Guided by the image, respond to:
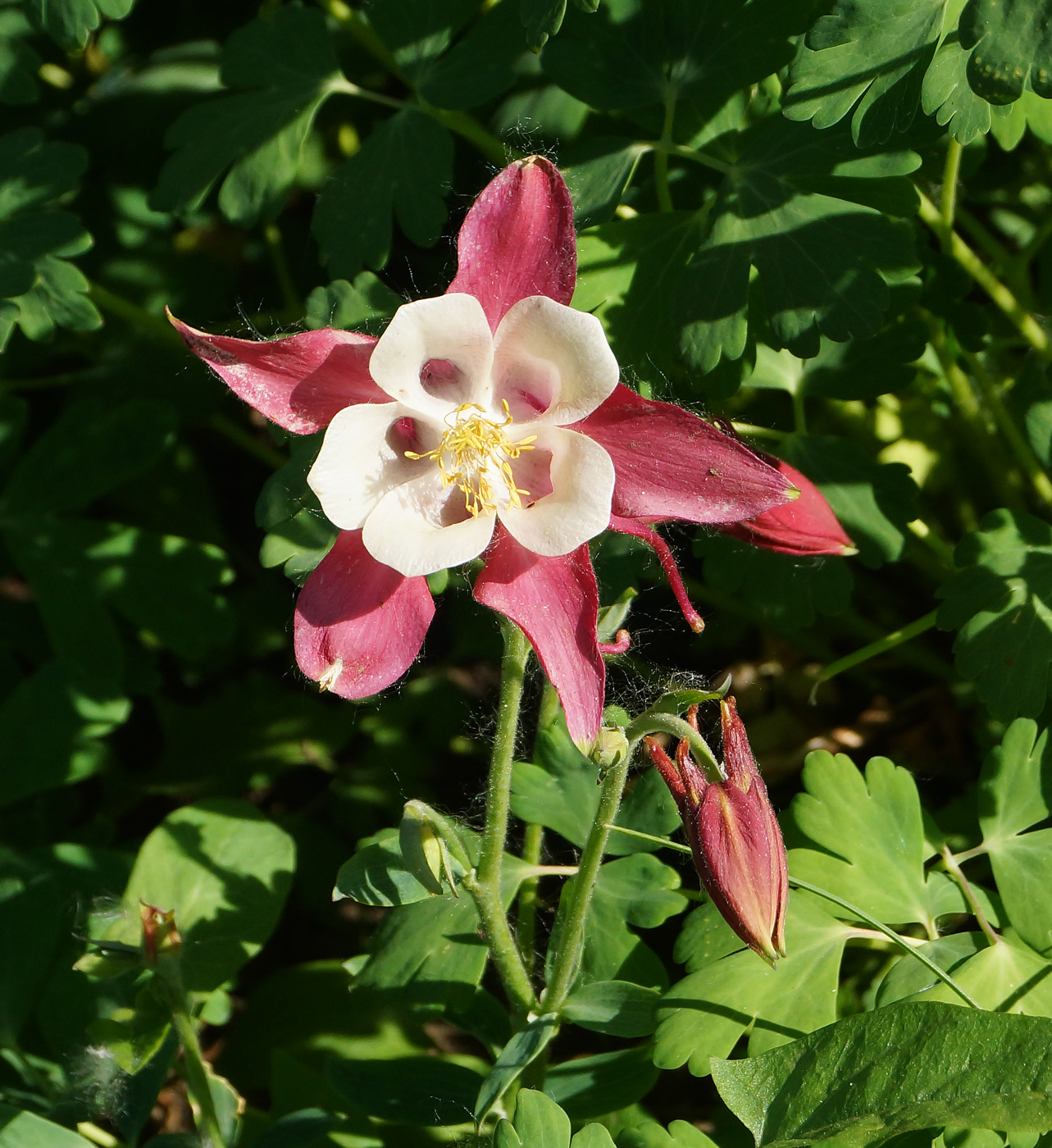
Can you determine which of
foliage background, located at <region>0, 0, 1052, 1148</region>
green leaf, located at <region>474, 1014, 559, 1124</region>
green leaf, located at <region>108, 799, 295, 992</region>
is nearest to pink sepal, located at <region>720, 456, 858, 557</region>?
foliage background, located at <region>0, 0, 1052, 1148</region>

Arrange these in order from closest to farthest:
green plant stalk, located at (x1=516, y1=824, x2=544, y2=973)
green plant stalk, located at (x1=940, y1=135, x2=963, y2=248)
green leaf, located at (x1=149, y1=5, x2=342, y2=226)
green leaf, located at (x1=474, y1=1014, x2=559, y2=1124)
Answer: green leaf, located at (x1=474, y1=1014, x2=559, y2=1124)
green plant stalk, located at (x1=516, y1=824, x2=544, y2=973)
green plant stalk, located at (x1=940, y1=135, x2=963, y2=248)
green leaf, located at (x1=149, y1=5, x2=342, y2=226)

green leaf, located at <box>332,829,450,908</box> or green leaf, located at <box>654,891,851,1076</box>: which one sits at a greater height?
green leaf, located at <box>332,829,450,908</box>

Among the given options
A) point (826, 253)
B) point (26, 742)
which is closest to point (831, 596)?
point (826, 253)

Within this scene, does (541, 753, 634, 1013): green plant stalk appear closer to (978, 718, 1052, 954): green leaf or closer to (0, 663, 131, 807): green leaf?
(978, 718, 1052, 954): green leaf

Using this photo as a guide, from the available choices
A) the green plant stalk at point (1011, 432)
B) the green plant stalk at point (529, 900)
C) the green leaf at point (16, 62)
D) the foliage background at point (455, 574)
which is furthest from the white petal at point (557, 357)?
the green leaf at point (16, 62)

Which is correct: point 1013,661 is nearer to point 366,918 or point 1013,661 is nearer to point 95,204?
point 366,918

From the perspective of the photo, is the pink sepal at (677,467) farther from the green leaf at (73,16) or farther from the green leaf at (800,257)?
the green leaf at (73,16)
